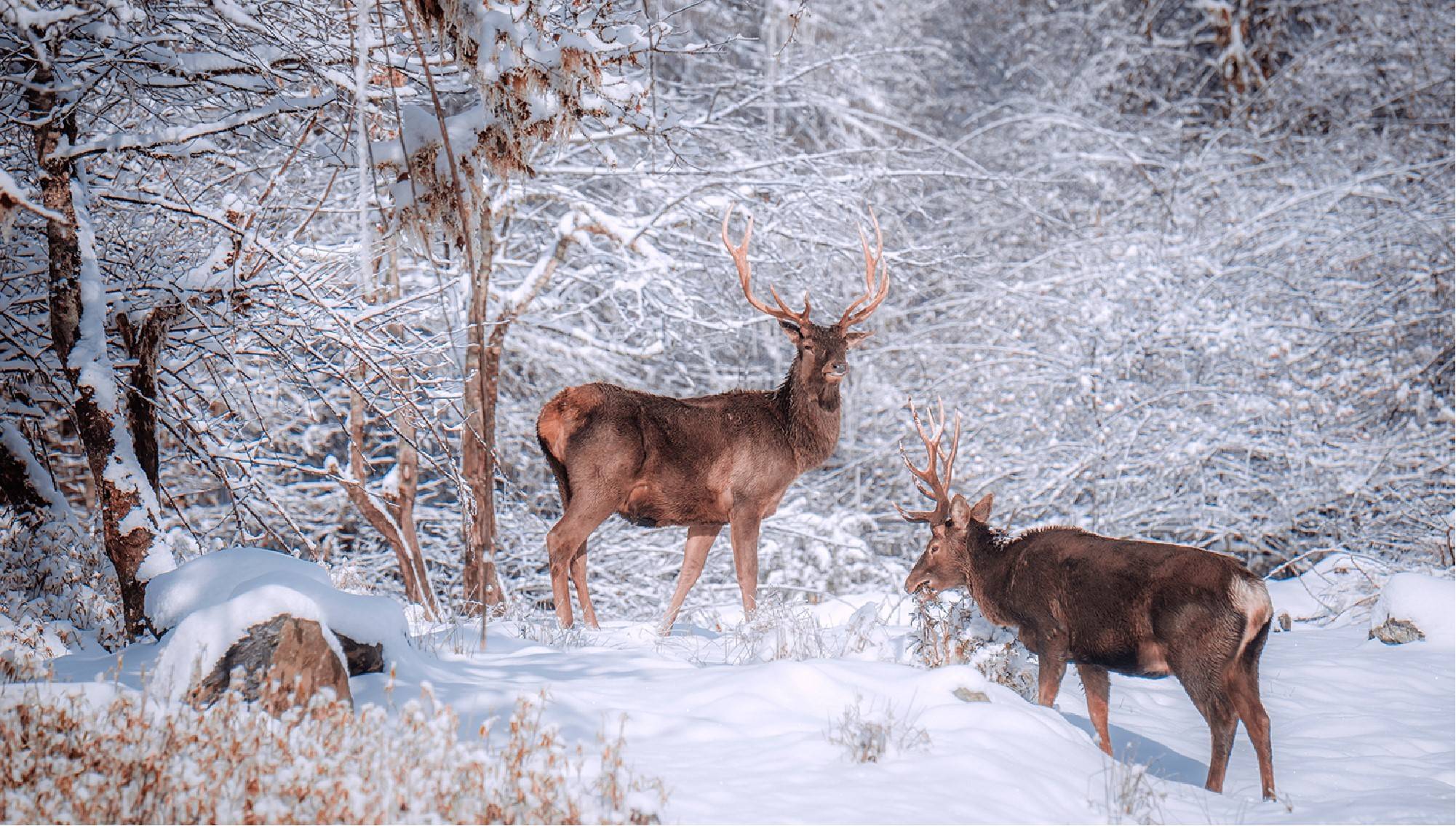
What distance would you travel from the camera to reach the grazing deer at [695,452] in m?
7.53

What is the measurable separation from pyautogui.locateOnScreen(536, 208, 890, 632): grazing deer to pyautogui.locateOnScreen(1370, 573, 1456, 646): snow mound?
12.6ft

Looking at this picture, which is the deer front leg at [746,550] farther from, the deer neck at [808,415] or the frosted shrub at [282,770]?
the frosted shrub at [282,770]

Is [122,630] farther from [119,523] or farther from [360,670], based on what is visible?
[360,670]

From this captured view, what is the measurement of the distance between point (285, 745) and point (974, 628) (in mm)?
4146

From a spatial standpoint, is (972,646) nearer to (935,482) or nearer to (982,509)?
(982,509)

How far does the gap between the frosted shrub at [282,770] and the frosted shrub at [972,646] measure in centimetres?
295

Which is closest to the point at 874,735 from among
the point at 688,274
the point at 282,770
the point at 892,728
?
the point at 892,728

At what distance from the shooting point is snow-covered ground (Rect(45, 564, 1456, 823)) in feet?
13.2

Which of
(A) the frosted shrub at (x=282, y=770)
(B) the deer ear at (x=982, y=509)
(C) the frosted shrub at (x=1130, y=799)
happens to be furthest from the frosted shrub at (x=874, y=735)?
(B) the deer ear at (x=982, y=509)

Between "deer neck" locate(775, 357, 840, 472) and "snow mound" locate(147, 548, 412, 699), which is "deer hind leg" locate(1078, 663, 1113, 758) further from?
"snow mound" locate(147, 548, 412, 699)

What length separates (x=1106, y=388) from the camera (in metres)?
14.5

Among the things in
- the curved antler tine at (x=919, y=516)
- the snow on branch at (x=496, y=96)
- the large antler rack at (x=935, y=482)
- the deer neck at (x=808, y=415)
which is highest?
the snow on branch at (x=496, y=96)

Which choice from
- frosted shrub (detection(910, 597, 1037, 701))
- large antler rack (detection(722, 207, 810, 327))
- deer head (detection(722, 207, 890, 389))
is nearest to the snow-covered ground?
frosted shrub (detection(910, 597, 1037, 701))

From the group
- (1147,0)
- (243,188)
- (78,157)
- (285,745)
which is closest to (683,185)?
(243,188)
